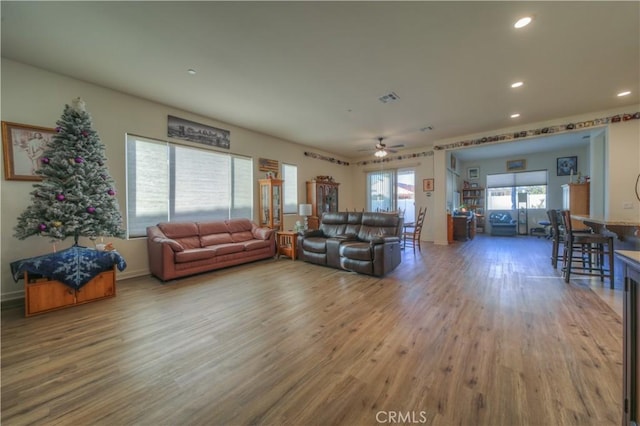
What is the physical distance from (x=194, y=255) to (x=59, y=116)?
269 centimetres

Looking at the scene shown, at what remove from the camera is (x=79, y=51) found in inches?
116

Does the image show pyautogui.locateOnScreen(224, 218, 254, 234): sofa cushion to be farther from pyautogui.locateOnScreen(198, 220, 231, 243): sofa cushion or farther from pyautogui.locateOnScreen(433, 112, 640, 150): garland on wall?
pyautogui.locateOnScreen(433, 112, 640, 150): garland on wall

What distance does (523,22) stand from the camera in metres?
2.50

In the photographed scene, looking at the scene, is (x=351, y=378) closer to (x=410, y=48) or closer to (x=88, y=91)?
(x=410, y=48)

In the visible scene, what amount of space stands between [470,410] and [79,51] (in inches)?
200

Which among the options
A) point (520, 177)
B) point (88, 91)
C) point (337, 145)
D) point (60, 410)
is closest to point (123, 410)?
point (60, 410)

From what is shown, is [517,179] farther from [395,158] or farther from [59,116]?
[59,116]

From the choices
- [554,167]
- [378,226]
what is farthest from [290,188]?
[554,167]

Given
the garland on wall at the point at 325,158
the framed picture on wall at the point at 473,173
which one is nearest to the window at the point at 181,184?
the garland on wall at the point at 325,158

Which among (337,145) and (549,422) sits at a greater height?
(337,145)

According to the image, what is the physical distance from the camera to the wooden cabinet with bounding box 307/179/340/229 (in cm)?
750

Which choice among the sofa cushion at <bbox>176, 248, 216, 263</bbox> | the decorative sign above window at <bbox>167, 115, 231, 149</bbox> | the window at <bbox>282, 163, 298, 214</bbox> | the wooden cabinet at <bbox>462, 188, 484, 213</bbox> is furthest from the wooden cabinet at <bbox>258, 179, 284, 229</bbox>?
the wooden cabinet at <bbox>462, 188, 484, 213</bbox>

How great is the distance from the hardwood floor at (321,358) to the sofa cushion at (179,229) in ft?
4.12

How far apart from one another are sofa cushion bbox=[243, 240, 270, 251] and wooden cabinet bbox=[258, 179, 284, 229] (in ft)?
2.99
